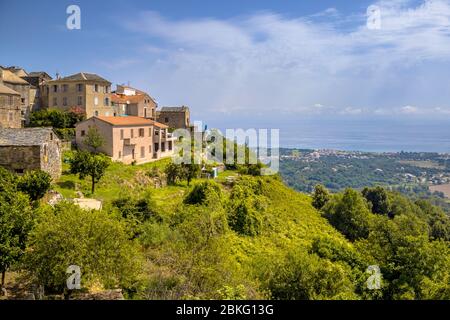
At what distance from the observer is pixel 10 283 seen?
56.4 feet

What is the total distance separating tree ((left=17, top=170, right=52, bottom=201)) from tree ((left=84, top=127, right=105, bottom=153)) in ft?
52.7

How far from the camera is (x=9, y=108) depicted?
42281 mm

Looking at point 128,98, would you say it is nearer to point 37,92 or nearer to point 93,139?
point 37,92

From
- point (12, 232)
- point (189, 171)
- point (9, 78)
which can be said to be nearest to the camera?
point (12, 232)

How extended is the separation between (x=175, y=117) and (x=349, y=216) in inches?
1317

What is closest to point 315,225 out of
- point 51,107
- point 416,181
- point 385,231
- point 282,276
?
point 385,231

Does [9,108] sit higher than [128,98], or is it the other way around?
[128,98]

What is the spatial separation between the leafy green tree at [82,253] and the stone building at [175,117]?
2074 inches

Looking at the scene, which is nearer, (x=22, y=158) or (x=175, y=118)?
(x=22, y=158)

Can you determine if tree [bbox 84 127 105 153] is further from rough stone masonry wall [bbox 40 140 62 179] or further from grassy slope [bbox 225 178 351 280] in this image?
grassy slope [bbox 225 178 351 280]

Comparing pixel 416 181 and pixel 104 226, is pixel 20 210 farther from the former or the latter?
pixel 416 181

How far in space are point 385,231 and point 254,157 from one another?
99.5 feet

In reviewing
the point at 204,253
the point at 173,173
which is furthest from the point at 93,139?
the point at 204,253
